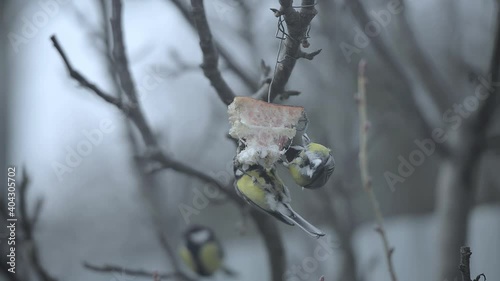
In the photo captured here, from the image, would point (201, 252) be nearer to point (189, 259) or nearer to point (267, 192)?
point (189, 259)

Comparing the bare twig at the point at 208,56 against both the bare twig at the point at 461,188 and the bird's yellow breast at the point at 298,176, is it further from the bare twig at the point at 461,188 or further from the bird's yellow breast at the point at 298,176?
the bare twig at the point at 461,188

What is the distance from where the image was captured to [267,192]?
60cm

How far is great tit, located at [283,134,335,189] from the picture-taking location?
0.57m

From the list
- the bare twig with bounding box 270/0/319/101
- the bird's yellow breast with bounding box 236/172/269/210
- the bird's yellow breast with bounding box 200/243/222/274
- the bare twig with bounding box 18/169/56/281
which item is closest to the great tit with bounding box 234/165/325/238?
the bird's yellow breast with bounding box 236/172/269/210

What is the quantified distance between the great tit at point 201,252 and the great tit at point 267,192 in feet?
1.95

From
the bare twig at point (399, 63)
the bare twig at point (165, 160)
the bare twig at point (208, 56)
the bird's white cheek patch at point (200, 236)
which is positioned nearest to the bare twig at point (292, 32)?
the bare twig at point (208, 56)

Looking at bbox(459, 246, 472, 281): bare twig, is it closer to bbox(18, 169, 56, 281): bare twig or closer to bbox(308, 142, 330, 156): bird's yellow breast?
bbox(308, 142, 330, 156): bird's yellow breast

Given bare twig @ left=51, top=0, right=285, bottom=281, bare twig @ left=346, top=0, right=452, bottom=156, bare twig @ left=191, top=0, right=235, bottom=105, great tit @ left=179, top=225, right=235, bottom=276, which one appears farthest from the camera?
great tit @ left=179, top=225, right=235, bottom=276

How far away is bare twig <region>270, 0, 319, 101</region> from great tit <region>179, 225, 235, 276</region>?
616 millimetres

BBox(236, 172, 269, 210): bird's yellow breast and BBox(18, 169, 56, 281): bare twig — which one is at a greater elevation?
BBox(236, 172, 269, 210): bird's yellow breast

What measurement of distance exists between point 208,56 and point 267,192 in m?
0.22

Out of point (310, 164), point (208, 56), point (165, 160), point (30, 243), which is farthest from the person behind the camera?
point (30, 243)

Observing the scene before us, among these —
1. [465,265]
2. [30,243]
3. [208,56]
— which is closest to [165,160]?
[208,56]

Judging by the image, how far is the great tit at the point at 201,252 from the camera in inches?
46.0
